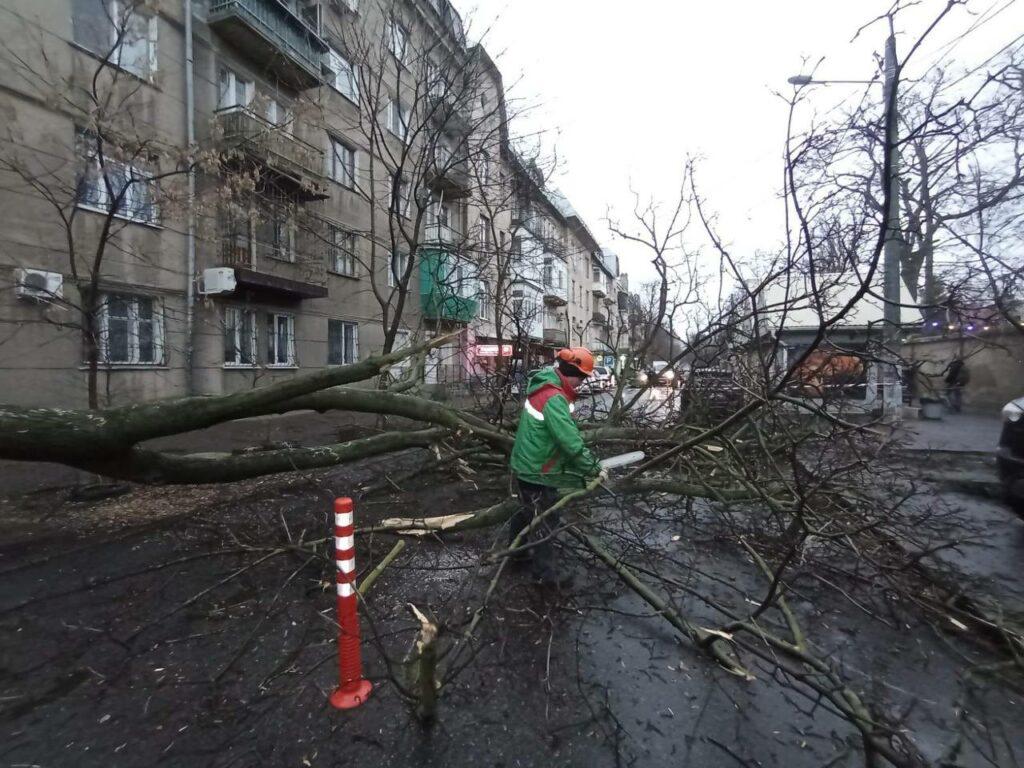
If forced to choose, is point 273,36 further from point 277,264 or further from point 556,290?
point 556,290

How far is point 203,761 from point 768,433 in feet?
18.4

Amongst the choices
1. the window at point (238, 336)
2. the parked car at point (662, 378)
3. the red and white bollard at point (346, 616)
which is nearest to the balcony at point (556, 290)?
the window at point (238, 336)

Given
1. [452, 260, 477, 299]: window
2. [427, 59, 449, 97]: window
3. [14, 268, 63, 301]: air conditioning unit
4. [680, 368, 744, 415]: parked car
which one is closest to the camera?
[680, 368, 744, 415]: parked car

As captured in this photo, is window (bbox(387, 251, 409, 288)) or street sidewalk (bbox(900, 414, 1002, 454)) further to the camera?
street sidewalk (bbox(900, 414, 1002, 454))

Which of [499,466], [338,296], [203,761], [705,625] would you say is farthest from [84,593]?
[338,296]

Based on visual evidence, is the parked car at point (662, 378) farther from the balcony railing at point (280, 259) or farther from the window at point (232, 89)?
the window at point (232, 89)

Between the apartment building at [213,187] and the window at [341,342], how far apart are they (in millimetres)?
260

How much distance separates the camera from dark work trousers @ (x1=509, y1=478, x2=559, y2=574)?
138 inches

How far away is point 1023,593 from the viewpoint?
3512 millimetres

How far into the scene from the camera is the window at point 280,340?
12703mm

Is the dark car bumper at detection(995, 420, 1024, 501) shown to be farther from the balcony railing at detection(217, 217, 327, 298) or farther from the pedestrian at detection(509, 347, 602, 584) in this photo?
the balcony railing at detection(217, 217, 327, 298)

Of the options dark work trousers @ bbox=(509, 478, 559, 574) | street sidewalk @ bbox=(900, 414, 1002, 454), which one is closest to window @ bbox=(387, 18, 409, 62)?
dark work trousers @ bbox=(509, 478, 559, 574)

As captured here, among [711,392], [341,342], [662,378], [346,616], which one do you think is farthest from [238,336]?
[346,616]

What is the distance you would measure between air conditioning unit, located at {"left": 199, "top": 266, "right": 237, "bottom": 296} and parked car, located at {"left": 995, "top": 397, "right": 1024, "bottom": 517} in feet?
38.0
